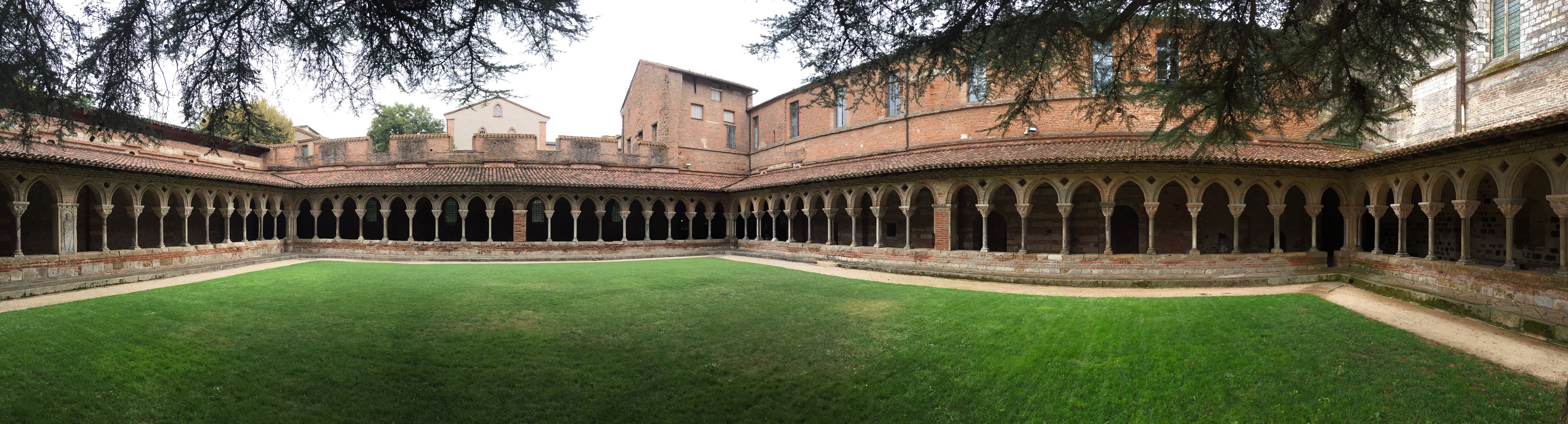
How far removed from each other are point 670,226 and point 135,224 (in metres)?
15.3

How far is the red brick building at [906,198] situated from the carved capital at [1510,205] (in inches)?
1.1

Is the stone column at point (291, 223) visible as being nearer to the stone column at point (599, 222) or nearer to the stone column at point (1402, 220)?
the stone column at point (599, 222)

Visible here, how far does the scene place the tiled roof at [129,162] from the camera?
12875 millimetres

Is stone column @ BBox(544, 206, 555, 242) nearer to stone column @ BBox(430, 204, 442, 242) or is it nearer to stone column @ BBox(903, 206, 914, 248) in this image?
stone column @ BBox(430, 204, 442, 242)

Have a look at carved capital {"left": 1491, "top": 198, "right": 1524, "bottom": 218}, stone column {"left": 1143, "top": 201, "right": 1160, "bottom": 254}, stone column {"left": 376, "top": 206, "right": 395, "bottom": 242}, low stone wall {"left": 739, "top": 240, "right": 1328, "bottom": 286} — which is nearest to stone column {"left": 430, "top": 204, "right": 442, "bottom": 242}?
stone column {"left": 376, "top": 206, "right": 395, "bottom": 242}

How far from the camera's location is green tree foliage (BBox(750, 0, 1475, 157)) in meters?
5.93

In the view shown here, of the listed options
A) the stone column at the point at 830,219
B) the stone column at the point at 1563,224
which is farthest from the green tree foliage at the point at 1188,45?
the stone column at the point at 830,219

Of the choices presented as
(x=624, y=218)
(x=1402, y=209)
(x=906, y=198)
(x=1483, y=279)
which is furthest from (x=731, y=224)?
(x=1483, y=279)

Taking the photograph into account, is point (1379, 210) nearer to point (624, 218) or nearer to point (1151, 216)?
point (1151, 216)

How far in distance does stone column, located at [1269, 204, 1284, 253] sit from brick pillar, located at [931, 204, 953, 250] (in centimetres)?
727

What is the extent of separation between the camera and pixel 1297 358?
269 inches

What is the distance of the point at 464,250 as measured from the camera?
821 inches

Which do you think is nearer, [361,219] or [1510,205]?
[1510,205]

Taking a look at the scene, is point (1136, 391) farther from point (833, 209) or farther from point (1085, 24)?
point (833, 209)
